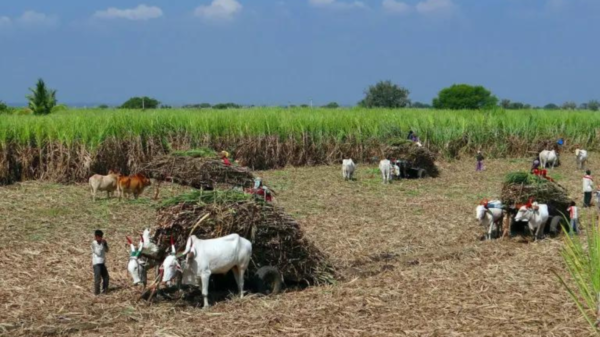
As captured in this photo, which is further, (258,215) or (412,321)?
(258,215)

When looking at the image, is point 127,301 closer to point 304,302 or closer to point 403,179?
point 304,302

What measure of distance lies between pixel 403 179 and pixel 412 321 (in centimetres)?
1544

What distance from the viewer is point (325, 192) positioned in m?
20.0

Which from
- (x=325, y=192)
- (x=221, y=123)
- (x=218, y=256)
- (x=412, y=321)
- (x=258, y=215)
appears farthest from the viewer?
(x=221, y=123)

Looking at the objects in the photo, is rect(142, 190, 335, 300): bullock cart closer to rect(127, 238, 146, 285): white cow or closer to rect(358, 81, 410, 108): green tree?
rect(127, 238, 146, 285): white cow

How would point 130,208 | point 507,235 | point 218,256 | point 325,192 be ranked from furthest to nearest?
point 325,192 → point 130,208 → point 507,235 → point 218,256

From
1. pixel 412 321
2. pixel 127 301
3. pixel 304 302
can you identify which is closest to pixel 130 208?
pixel 127 301

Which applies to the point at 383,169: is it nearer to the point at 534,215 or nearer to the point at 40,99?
the point at 534,215

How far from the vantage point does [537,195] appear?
44.3 ft

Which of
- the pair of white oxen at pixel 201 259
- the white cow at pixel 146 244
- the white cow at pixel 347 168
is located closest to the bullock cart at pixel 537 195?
the pair of white oxen at pixel 201 259

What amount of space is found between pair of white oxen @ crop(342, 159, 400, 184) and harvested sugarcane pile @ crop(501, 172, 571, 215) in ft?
26.5

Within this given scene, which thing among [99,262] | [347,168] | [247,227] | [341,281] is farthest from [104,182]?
[341,281]

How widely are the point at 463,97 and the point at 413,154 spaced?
54487mm

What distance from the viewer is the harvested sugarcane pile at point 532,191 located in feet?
44.1
